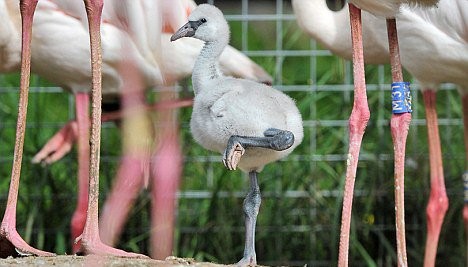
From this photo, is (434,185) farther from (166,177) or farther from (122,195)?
(122,195)

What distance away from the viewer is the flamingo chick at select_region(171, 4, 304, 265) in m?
3.08

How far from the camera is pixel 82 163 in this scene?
14.9ft

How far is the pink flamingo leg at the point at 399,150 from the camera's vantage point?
3512mm

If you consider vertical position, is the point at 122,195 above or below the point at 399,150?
below

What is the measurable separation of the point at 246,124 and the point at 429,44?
1.29 metres

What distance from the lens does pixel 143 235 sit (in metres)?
5.11

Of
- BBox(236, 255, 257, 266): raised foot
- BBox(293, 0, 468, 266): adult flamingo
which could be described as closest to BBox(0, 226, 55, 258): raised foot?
BBox(236, 255, 257, 266): raised foot

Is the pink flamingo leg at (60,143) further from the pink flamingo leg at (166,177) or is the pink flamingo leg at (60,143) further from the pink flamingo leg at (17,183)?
the pink flamingo leg at (17,183)

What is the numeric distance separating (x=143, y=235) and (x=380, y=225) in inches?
43.7

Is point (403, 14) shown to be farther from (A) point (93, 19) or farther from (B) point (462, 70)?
(A) point (93, 19)

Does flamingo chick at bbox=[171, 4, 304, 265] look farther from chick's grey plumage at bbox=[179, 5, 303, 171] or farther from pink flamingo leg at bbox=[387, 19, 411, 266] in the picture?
pink flamingo leg at bbox=[387, 19, 411, 266]

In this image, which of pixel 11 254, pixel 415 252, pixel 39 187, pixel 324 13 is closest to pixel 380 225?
pixel 415 252

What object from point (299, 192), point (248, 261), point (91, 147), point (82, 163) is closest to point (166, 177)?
point (82, 163)

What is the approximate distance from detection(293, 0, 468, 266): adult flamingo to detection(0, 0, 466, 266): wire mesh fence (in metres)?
0.54
